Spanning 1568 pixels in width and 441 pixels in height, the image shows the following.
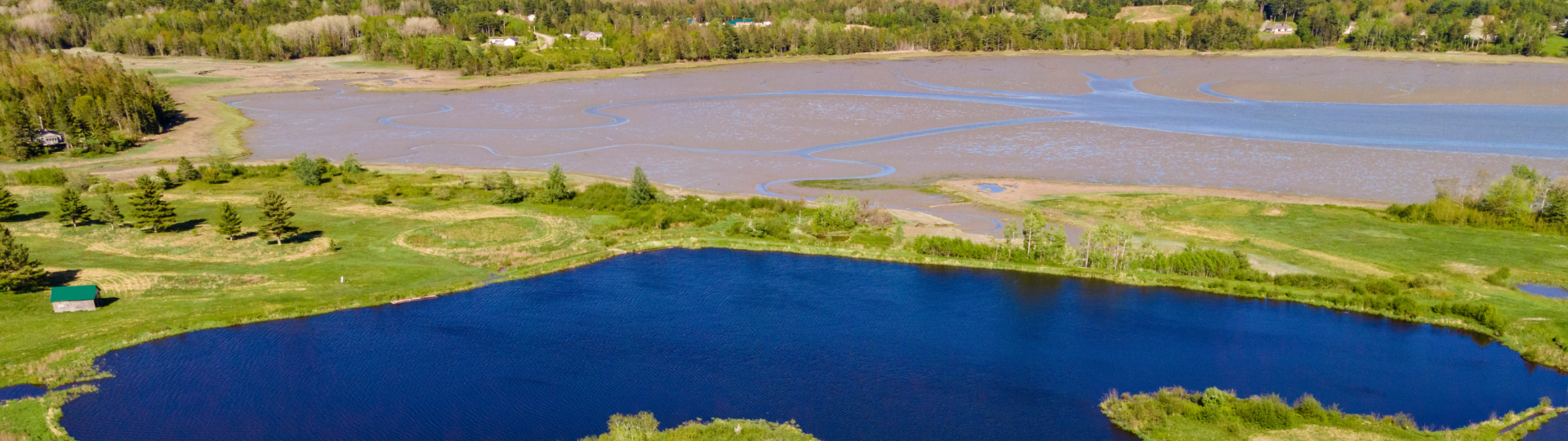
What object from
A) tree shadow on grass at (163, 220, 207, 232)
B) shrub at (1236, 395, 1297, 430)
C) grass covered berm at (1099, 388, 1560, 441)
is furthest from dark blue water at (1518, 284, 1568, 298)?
tree shadow on grass at (163, 220, 207, 232)

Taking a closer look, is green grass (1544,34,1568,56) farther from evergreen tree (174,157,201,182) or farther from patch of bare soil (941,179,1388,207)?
evergreen tree (174,157,201,182)

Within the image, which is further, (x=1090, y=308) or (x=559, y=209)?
(x=559, y=209)

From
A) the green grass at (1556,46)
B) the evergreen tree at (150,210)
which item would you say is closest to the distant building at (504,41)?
the evergreen tree at (150,210)

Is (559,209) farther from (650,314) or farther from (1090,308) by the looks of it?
(1090,308)

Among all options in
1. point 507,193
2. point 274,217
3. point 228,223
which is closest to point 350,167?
point 507,193

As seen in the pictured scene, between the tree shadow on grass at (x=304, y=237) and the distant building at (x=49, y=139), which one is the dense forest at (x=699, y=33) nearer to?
the distant building at (x=49, y=139)

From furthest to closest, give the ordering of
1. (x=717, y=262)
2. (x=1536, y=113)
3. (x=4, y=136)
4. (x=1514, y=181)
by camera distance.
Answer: (x=1536, y=113)
(x=4, y=136)
(x=1514, y=181)
(x=717, y=262)

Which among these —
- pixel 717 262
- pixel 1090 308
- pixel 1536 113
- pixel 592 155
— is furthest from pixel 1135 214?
pixel 1536 113
